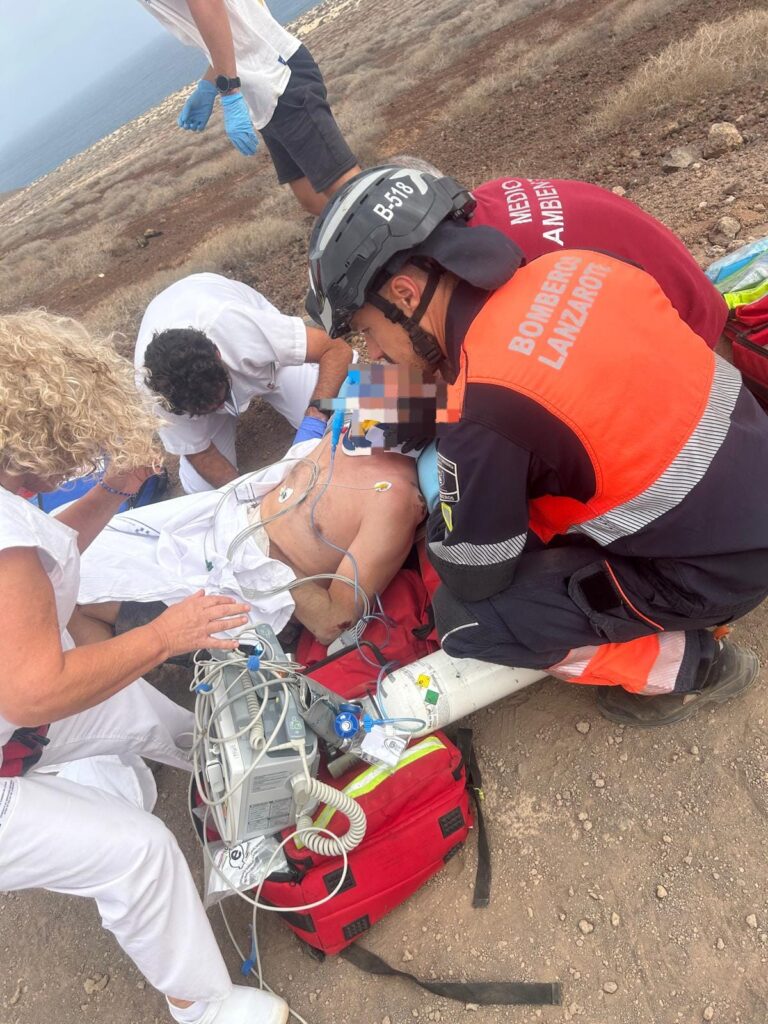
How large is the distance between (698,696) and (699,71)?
5.99 meters

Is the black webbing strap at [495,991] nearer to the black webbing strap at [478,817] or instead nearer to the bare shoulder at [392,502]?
the black webbing strap at [478,817]

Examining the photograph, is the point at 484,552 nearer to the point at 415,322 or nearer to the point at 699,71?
the point at 415,322

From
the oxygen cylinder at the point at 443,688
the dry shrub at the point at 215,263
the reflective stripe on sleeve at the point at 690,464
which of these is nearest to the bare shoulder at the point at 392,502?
the oxygen cylinder at the point at 443,688

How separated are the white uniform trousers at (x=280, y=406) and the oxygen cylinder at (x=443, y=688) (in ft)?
6.70

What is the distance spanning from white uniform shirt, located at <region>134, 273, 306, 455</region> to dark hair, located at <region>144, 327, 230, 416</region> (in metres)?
0.18

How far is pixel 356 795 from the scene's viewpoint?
2230 millimetres

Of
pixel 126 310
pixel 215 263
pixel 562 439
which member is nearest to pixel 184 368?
pixel 562 439

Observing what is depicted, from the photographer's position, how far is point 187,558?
322 cm

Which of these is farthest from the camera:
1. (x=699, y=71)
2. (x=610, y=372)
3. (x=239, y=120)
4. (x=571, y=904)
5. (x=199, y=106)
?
(x=699, y=71)

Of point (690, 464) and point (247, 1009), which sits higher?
point (690, 464)

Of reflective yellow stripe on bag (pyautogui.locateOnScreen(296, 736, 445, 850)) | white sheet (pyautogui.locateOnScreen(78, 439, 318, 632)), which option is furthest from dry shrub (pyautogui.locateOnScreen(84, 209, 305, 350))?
reflective yellow stripe on bag (pyautogui.locateOnScreen(296, 736, 445, 850))

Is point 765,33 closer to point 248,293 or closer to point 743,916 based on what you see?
point 248,293

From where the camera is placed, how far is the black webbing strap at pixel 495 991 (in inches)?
81.3

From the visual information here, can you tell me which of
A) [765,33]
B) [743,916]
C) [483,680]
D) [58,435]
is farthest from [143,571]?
[765,33]
